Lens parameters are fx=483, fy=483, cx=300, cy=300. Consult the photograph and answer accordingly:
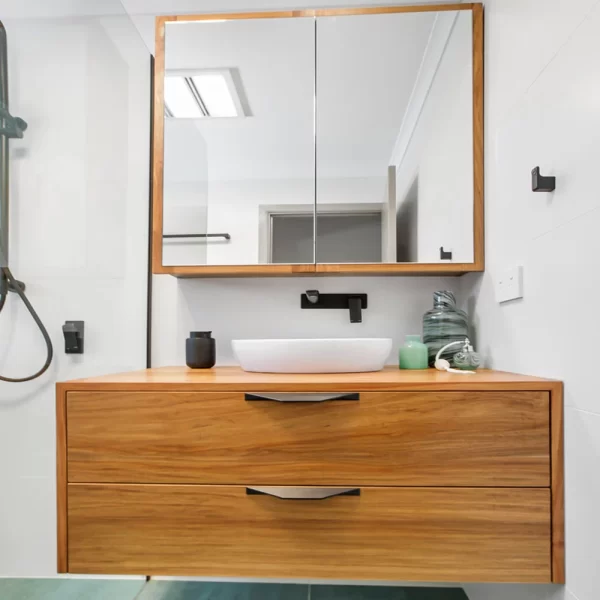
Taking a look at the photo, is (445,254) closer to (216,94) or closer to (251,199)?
(251,199)

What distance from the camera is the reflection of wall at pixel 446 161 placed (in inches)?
56.8

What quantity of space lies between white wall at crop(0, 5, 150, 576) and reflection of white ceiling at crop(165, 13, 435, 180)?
0.22 metres

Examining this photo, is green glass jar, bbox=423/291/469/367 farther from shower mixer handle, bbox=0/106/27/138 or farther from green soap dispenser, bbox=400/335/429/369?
shower mixer handle, bbox=0/106/27/138

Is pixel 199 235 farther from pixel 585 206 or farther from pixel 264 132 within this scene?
pixel 585 206

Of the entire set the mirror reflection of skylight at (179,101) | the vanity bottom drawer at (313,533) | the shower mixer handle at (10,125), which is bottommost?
the vanity bottom drawer at (313,533)

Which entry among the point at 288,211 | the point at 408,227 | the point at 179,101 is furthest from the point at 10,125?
the point at 408,227

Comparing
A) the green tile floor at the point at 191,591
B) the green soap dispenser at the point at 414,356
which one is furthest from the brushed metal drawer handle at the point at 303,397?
the green tile floor at the point at 191,591

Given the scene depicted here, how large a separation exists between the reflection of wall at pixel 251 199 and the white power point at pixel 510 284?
1.51 ft

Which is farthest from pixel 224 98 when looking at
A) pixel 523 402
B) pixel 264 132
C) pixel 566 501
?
pixel 566 501

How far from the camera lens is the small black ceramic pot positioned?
4.65ft

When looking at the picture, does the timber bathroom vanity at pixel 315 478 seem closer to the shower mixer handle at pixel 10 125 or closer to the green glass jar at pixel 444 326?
the green glass jar at pixel 444 326

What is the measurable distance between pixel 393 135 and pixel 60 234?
1.07 metres

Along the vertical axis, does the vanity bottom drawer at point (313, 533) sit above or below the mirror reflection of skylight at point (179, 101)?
below

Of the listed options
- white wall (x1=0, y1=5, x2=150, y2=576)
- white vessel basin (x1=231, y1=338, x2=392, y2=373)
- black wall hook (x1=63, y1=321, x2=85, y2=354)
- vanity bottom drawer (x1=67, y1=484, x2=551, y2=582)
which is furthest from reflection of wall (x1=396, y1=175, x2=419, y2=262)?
black wall hook (x1=63, y1=321, x2=85, y2=354)
